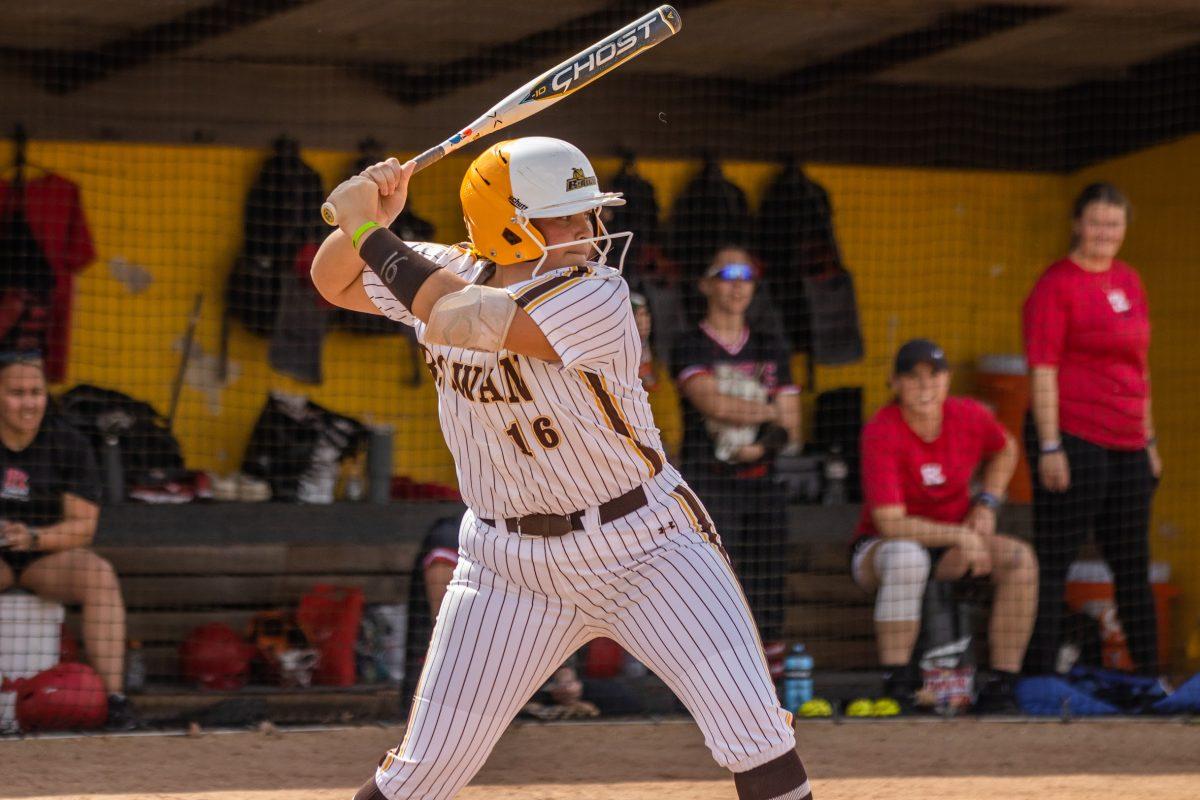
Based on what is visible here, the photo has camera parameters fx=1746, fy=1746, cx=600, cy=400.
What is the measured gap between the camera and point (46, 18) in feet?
22.2

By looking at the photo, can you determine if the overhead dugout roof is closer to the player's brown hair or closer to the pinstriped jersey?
the player's brown hair

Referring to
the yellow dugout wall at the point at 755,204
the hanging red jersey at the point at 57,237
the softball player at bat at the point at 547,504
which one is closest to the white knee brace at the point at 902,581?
the yellow dugout wall at the point at 755,204

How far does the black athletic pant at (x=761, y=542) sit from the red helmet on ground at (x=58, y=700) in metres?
2.28

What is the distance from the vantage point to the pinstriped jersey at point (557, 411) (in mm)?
3283

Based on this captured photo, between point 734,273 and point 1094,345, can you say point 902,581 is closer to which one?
point 1094,345

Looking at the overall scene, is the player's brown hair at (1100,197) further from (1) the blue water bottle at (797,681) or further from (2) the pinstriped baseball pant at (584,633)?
(2) the pinstriped baseball pant at (584,633)

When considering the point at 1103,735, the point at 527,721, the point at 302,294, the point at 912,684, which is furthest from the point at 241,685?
the point at 1103,735

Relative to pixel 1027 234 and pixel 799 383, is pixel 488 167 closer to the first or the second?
pixel 799 383

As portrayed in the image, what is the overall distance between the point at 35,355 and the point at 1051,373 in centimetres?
361

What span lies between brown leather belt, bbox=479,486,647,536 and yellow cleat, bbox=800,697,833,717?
309cm

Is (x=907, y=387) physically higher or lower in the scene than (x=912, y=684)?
higher

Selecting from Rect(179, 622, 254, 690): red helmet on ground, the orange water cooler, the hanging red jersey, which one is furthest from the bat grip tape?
the orange water cooler

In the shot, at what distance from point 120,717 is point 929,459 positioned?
3059mm

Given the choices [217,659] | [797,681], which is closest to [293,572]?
[217,659]
